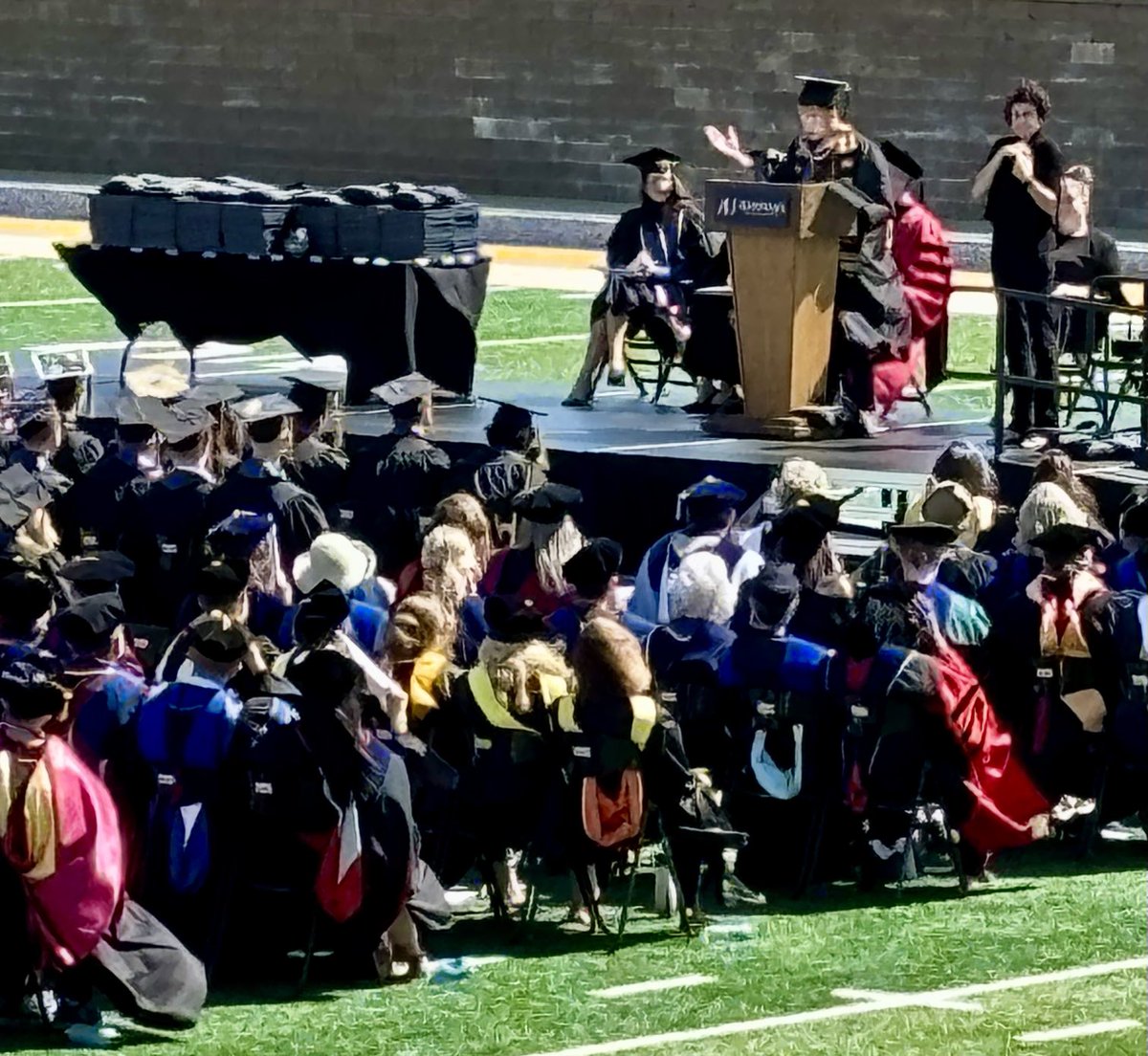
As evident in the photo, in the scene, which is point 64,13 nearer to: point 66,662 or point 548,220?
point 548,220

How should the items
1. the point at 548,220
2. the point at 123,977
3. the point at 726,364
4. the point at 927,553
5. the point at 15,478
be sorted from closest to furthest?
the point at 123,977
the point at 927,553
the point at 15,478
the point at 726,364
the point at 548,220

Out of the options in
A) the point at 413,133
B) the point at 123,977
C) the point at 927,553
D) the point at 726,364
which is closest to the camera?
the point at 123,977

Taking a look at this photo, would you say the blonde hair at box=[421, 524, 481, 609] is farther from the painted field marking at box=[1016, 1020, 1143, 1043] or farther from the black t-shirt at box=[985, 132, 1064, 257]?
the black t-shirt at box=[985, 132, 1064, 257]

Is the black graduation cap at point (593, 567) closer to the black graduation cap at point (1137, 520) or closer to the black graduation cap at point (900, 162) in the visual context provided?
the black graduation cap at point (1137, 520)

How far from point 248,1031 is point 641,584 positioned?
3185mm

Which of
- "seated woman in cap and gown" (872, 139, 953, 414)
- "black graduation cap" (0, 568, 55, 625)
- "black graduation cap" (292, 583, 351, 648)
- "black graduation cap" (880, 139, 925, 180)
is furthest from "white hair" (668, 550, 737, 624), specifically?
"black graduation cap" (880, 139, 925, 180)

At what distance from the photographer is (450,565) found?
12.2m

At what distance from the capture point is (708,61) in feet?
101

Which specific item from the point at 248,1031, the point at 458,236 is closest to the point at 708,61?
the point at 458,236

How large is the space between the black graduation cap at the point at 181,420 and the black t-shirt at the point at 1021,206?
13.4 feet

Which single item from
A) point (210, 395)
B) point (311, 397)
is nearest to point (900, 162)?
point (311, 397)

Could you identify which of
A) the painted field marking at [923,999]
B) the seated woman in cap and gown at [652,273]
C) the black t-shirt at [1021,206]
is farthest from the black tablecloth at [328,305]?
the painted field marking at [923,999]

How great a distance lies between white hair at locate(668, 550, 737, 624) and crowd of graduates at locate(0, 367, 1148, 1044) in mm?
17

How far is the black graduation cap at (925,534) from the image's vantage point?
458 inches
